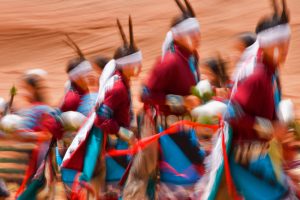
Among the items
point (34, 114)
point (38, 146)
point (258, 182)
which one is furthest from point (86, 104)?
point (258, 182)

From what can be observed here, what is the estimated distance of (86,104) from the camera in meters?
6.54

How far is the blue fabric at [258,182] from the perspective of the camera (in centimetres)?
Result: 489

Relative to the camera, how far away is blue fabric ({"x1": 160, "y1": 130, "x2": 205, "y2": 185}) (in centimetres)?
579

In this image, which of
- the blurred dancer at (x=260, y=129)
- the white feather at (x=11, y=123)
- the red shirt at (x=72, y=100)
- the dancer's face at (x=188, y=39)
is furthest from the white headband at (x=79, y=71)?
the blurred dancer at (x=260, y=129)

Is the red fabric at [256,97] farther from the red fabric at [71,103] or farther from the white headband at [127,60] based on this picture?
the red fabric at [71,103]

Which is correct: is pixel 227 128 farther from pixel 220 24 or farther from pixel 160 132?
pixel 220 24

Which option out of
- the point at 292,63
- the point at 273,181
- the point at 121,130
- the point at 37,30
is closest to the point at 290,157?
the point at 273,181

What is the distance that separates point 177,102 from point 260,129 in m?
1.20

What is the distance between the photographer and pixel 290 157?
5234mm

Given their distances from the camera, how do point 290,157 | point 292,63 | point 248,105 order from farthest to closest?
point 292,63 → point 290,157 → point 248,105

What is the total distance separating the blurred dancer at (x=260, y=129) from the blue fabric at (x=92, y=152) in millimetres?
1205

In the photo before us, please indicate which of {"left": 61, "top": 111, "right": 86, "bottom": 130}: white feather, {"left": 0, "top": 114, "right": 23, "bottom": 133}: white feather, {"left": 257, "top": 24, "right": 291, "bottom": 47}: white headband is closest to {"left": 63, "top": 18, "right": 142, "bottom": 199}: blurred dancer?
{"left": 61, "top": 111, "right": 86, "bottom": 130}: white feather

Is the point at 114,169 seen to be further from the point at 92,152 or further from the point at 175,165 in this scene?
the point at 175,165

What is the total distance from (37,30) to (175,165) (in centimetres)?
1566
